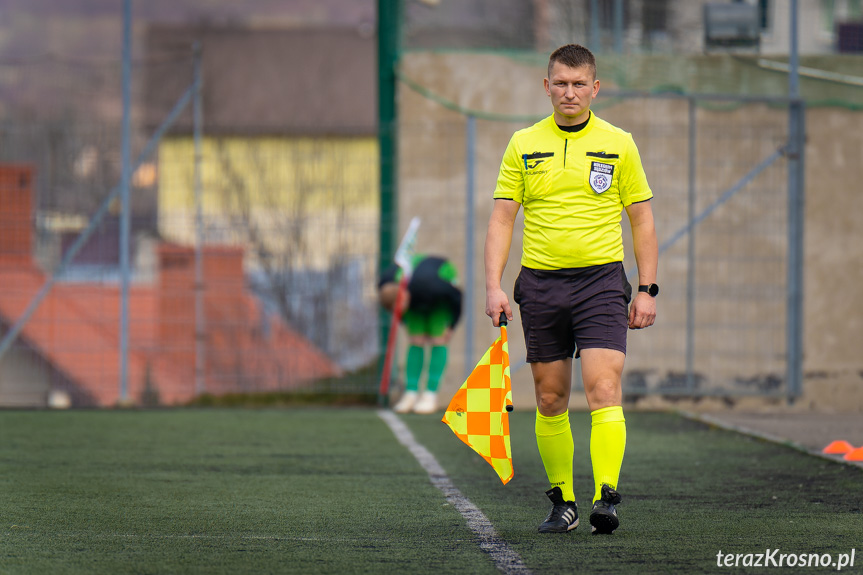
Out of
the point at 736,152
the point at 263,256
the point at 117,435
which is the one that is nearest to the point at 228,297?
the point at 263,256

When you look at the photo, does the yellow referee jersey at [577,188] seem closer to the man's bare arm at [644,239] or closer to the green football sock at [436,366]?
the man's bare arm at [644,239]

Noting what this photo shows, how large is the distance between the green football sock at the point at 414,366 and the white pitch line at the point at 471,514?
212 centimetres

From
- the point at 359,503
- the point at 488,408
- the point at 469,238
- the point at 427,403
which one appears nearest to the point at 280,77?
the point at 469,238

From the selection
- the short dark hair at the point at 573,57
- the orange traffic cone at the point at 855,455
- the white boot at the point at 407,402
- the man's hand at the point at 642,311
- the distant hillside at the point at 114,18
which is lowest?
the white boot at the point at 407,402

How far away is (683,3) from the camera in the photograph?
13.4 metres

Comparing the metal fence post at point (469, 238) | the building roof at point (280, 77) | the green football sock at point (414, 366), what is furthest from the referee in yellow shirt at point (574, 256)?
the building roof at point (280, 77)

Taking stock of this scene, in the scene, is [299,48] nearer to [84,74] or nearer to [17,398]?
[84,74]

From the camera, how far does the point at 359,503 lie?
231 inches

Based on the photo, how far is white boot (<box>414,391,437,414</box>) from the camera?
11234mm

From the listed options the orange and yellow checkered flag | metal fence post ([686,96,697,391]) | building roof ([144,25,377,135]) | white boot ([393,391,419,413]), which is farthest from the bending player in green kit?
building roof ([144,25,377,135])

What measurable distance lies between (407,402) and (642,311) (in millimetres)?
6498

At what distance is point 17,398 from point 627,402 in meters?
5.61

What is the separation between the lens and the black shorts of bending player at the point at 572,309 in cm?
508

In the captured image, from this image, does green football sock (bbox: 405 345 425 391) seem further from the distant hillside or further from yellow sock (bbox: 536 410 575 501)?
the distant hillside
